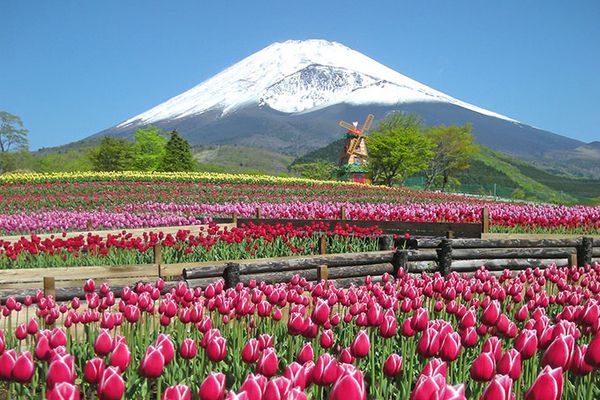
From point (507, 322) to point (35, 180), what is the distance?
1342 inches

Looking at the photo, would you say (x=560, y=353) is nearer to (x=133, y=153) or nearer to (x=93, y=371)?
(x=93, y=371)

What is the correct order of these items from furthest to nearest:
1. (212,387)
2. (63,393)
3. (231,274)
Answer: (231,274) < (212,387) < (63,393)

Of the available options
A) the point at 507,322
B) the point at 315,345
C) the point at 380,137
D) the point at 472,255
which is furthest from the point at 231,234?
the point at 380,137

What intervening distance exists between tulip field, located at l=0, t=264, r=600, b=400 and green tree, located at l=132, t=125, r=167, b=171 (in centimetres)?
7369

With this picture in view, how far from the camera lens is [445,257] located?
11719 millimetres

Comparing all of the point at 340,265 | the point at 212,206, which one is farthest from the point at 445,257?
the point at 212,206

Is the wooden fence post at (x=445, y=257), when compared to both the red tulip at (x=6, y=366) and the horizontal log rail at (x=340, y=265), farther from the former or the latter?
the red tulip at (x=6, y=366)

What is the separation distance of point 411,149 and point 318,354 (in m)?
73.3

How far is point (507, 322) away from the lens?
15.6 feet

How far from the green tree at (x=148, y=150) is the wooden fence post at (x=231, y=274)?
72595mm

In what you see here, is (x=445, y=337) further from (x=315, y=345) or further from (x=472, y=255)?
(x=472, y=255)

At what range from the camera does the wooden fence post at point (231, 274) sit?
8.91 m

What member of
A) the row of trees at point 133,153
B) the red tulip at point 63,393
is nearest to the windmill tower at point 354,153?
the row of trees at point 133,153

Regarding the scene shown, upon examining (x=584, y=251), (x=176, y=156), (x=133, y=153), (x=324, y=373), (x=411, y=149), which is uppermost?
(x=411, y=149)
